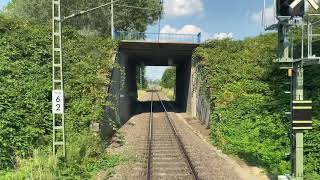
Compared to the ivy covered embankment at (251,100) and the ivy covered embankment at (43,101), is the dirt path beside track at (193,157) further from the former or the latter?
the ivy covered embankment at (43,101)

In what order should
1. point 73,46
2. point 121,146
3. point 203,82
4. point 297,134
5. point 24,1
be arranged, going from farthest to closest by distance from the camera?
point 24,1 → point 203,82 → point 73,46 → point 121,146 → point 297,134

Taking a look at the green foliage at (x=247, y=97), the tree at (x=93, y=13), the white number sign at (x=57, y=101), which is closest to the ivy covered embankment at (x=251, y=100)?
the green foliage at (x=247, y=97)

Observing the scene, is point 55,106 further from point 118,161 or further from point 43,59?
point 43,59

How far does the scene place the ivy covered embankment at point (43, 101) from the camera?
14.5 metres

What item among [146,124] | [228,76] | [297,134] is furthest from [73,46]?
[297,134]

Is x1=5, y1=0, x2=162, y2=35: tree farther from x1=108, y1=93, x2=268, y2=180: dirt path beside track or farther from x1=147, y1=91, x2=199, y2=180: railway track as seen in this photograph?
x1=147, y1=91, x2=199, y2=180: railway track

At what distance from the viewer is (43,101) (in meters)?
19.5

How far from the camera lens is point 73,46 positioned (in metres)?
26.8

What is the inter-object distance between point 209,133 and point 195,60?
431 inches

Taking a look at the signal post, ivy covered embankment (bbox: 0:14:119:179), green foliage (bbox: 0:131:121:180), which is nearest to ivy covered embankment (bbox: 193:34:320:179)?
the signal post

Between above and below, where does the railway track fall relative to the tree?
below

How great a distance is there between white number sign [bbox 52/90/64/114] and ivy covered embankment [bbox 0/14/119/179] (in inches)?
57.4

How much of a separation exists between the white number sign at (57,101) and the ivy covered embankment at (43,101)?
146 centimetres

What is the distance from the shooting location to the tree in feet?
163
